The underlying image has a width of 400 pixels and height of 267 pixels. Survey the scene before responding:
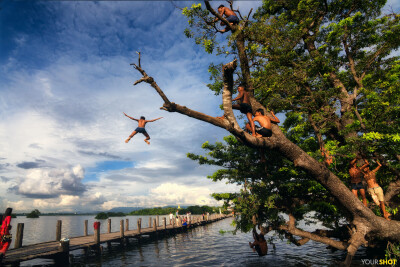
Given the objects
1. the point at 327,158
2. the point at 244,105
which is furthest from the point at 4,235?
the point at 327,158

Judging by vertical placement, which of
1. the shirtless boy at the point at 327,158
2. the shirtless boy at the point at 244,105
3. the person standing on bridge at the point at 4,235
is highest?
the shirtless boy at the point at 244,105

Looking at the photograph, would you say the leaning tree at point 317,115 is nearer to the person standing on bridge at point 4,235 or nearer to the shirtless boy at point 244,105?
the shirtless boy at point 244,105

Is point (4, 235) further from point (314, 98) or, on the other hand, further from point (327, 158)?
point (314, 98)

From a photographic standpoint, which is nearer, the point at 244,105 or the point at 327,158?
the point at 244,105

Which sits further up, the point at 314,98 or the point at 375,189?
the point at 314,98

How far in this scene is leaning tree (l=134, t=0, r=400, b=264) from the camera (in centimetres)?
761

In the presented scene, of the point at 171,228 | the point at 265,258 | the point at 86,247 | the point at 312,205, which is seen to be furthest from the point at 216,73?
the point at 171,228

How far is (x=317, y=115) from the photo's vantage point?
394 inches

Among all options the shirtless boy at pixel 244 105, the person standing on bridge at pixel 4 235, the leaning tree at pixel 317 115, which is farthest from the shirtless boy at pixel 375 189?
the person standing on bridge at pixel 4 235

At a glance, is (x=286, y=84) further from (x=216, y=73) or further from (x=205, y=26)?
(x=205, y=26)

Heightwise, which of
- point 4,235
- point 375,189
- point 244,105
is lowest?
point 4,235

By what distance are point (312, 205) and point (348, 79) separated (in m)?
7.86

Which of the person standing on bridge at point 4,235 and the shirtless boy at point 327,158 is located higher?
the shirtless boy at point 327,158

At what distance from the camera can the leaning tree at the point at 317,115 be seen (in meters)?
7.61
